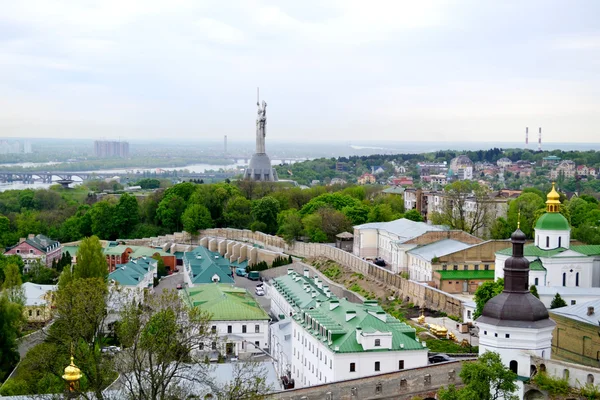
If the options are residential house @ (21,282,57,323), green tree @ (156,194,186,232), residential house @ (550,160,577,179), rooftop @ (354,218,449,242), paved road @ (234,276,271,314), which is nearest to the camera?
residential house @ (21,282,57,323)

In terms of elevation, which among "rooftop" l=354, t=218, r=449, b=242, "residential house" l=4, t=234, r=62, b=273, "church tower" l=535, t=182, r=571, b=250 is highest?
"church tower" l=535, t=182, r=571, b=250

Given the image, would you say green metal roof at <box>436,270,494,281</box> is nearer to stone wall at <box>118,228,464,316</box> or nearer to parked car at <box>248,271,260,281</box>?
stone wall at <box>118,228,464,316</box>

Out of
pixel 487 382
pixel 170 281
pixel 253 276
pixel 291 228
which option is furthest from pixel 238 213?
pixel 487 382

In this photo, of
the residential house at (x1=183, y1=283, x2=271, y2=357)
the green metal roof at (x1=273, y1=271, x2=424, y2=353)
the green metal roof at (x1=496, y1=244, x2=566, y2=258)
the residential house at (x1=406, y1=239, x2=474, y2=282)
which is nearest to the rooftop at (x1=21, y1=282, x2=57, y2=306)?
the residential house at (x1=183, y1=283, x2=271, y2=357)

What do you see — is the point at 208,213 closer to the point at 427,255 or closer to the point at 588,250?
the point at 427,255

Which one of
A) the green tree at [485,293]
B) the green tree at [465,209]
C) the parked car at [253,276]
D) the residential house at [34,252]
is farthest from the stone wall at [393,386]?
the residential house at [34,252]

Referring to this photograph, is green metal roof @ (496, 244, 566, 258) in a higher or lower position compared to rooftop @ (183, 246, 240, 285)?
higher

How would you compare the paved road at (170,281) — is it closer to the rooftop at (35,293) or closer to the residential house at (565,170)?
the rooftop at (35,293)
